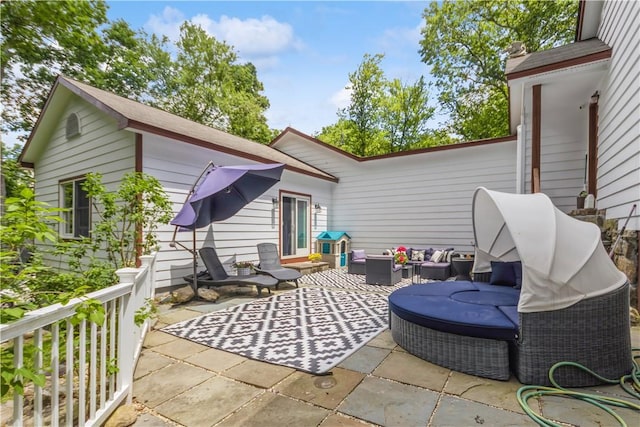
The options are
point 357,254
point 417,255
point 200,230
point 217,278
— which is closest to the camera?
point 217,278

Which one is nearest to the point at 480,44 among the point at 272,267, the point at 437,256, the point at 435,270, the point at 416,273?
the point at 437,256

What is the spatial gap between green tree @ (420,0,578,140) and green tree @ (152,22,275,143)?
11.9 m

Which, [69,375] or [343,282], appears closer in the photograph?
[69,375]

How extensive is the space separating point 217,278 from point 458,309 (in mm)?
4411

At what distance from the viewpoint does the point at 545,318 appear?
2.57 metres

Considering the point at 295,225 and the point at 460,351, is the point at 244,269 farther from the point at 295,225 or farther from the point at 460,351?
the point at 460,351

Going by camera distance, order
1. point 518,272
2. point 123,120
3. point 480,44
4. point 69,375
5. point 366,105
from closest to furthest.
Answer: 1. point 69,375
2. point 518,272
3. point 123,120
4. point 480,44
5. point 366,105

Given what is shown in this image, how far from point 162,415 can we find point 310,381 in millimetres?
1170

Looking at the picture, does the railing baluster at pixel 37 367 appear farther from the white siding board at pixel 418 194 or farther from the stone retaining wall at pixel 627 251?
the white siding board at pixel 418 194

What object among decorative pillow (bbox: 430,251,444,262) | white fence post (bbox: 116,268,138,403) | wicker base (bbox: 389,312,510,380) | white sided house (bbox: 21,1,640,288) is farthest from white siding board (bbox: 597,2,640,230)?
white fence post (bbox: 116,268,138,403)

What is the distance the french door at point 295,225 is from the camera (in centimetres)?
909

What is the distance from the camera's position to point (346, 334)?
3.82 metres

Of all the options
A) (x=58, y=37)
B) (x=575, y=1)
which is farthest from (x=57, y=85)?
(x=575, y=1)

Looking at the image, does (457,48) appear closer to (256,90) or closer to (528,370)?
(256,90)
